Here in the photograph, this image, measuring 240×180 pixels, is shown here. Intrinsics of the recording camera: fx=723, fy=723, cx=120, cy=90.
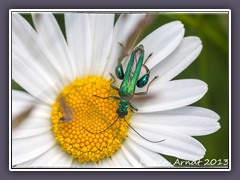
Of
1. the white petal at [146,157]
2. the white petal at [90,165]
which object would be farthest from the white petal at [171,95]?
the white petal at [90,165]

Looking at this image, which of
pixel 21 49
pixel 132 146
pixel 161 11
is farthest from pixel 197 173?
pixel 21 49

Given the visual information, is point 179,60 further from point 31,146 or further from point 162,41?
point 31,146

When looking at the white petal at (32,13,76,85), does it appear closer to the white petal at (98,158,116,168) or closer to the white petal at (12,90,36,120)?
the white petal at (12,90,36,120)

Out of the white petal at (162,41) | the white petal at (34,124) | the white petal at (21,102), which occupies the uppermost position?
the white petal at (162,41)

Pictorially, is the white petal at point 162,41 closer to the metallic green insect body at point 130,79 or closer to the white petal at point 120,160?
the metallic green insect body at point 130,79

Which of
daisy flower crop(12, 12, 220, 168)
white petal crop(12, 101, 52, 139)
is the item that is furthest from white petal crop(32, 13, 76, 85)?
white petal crop(12, 101, 52, 139)

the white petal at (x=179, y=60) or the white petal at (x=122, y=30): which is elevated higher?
the white petal at (x=122, y=30)

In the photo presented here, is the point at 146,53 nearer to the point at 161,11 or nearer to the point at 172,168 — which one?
the point at 161,11
